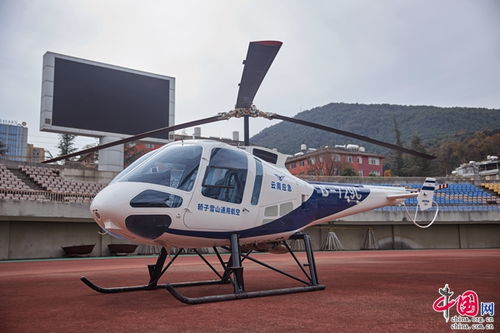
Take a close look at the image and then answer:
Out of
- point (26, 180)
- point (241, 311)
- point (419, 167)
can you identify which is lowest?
point (241, 311)

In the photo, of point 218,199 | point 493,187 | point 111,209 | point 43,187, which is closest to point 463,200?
point 493,187

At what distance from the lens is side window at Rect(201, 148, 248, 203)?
6.50 meters

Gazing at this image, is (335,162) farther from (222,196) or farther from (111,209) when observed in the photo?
(111,209)

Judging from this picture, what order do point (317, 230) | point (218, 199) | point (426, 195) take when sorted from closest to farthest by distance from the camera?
1. point (218, 199)
2. point (426, 195)
3. point (317, 230)

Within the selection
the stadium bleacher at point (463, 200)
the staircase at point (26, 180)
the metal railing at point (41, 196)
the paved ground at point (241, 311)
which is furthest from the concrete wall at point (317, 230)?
the paved ground at point (241, 311)

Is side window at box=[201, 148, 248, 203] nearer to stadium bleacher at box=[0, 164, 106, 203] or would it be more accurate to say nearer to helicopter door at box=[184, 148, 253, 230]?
helicopter door at box=[184, 148, 253, 230]

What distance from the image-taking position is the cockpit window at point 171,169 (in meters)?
6.05

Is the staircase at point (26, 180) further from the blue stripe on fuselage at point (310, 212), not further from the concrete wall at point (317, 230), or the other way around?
the blue stripe on fuselage at point (310, 212)

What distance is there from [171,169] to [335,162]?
61415mm

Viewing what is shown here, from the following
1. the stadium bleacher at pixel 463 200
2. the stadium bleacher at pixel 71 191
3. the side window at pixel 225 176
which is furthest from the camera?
the stadium bleacher at pixel 463 200

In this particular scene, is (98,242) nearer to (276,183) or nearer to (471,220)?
(276,183)

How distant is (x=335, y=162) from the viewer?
216 ft

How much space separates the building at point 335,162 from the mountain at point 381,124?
31253 mm

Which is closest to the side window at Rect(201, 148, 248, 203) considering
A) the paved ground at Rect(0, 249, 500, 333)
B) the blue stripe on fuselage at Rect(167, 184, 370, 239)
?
the blue stripe on fuselage at Rect(167, 184, 370, 239)
